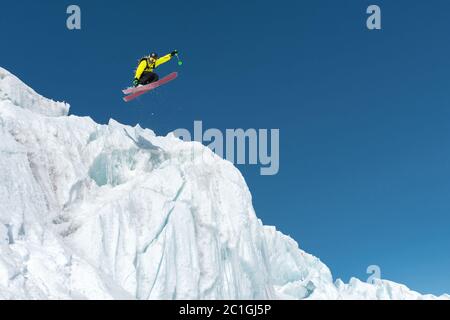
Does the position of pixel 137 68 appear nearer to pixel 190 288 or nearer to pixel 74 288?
pixel 74 288

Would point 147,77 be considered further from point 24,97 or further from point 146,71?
point 24,97

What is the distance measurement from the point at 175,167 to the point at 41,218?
440 inches

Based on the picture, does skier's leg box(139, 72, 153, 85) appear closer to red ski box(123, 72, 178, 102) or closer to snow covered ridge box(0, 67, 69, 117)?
red ski box(123, 72, 178, 102)

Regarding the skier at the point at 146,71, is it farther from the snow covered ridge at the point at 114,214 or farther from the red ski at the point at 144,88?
the snow covered ridge at the point at 114,214

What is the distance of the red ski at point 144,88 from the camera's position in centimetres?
3362

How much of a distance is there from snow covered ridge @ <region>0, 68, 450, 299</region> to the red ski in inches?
269

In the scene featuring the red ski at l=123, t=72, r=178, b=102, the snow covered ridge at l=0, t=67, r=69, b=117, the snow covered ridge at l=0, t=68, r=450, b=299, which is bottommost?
the snow covered ridge at l=0, t=68, r=450, b=299

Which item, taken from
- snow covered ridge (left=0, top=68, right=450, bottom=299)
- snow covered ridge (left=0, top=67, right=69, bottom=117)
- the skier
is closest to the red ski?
the skier

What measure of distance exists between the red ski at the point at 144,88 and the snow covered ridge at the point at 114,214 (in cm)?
683

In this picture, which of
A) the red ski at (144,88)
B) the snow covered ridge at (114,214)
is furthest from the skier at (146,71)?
the snow covered ridge at (114,214)

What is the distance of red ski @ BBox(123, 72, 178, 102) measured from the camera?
33.6m

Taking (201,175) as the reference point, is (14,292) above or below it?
below
